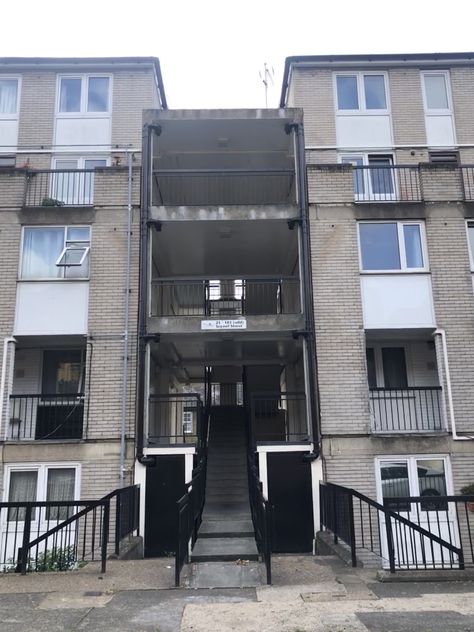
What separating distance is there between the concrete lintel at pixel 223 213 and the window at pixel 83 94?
4.11m

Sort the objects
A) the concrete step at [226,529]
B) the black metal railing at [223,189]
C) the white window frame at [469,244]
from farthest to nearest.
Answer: the black metal railing at [223,189]
the white window frame at [469,244]
the concrete step at [226,529]

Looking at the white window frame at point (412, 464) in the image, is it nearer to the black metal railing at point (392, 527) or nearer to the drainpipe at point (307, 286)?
the black metal railing at point (392, 527)

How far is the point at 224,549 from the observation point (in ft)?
31.7

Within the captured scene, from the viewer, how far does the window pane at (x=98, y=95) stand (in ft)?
50.2

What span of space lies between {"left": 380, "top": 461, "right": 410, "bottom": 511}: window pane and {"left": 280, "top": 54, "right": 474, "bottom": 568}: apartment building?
0.03m

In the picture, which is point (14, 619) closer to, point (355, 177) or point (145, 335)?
point (145, 335)

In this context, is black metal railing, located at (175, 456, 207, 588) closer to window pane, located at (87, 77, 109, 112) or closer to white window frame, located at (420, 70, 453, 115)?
window pane, located at (87, 77, 109, 112)

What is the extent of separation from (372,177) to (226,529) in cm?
941

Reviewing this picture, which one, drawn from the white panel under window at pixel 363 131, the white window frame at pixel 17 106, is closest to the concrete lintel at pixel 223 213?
the white panel under window at pixel 363 131

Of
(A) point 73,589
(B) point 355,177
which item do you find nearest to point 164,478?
(A) point 73,589

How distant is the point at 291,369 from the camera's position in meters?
17.6

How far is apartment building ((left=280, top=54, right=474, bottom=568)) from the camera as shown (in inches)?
470

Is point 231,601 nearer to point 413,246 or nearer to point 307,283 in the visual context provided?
point 307,283

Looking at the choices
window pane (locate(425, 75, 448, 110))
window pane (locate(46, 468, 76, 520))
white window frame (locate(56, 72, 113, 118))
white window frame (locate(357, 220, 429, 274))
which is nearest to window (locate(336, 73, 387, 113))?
window pane (locate(425, 75, 448, 110))
